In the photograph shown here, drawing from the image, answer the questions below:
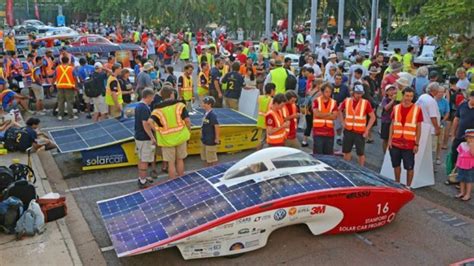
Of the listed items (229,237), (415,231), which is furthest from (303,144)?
(229,237)

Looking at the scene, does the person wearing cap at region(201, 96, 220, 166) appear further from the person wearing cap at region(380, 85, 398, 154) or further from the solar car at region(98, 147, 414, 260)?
the person wearing cap at region(380, 85, 398, 154)

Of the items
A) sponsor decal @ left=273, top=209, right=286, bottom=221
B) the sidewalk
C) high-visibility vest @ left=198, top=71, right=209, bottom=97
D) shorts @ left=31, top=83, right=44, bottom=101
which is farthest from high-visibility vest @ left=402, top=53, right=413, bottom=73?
the sidewalk

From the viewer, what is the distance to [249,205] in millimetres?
6238

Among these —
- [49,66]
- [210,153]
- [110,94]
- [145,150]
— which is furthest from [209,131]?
[49,66]

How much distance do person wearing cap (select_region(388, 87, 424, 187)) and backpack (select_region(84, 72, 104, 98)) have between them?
295 inches

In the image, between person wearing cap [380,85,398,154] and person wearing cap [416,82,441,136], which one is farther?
person wearing cap [380,85,398,154]

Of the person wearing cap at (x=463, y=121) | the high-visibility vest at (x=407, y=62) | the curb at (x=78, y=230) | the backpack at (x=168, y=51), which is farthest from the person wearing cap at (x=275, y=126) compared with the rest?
the backpack at (x=168, y=51)

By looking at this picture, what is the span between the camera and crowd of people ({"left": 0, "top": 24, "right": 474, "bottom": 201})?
8492 mm

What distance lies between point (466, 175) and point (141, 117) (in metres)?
5.26

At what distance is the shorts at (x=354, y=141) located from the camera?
8998 mm

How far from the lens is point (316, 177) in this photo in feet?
22.4

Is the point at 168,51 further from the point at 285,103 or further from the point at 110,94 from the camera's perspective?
the point at 285,103

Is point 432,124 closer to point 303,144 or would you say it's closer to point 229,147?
point 303,144

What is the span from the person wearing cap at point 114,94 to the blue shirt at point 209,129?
3.69 meters
